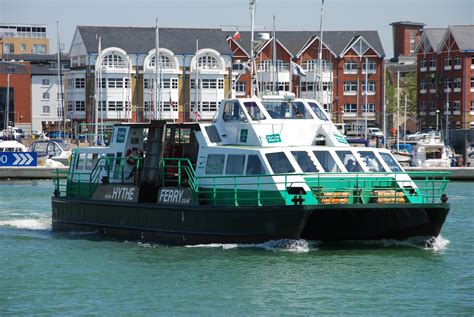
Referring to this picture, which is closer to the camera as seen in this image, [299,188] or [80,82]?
[299,188]

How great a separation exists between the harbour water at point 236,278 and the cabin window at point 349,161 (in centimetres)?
194

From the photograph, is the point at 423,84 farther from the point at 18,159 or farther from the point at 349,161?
the point at 349,161

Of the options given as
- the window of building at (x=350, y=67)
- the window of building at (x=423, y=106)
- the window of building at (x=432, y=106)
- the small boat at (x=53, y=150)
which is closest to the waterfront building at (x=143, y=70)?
the small boat at (x=53, y=150)

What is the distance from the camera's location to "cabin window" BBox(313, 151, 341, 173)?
26859 millimetres

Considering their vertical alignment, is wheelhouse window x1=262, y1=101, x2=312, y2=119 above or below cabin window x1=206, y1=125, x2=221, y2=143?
above

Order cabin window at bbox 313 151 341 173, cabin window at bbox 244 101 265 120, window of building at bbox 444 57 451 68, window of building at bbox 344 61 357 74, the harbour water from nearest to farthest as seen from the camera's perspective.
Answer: the harbour water, cabin window at bbox 313 151 341 173, cabin window at bbox 244 101 265 120, window of building at bbox 344 61 357 74, window of building at bbox 444 57 451 68

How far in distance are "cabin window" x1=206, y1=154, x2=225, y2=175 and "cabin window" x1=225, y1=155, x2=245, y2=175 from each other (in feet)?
0.74

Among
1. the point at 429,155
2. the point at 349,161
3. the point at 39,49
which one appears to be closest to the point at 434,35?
the point at 429,155

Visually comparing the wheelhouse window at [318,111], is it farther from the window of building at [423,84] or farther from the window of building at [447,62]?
the window of building at [423,84]

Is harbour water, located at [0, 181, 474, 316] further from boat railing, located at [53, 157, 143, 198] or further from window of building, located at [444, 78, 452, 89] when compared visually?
window of building, located at [444, 78, 452, 89]

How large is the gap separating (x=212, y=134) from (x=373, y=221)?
532cm

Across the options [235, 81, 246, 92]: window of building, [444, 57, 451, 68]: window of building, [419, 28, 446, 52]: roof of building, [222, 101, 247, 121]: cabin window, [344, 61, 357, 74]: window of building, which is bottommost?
[222, 101, 247, 121]: cabin window

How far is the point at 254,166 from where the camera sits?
2655 centimetres

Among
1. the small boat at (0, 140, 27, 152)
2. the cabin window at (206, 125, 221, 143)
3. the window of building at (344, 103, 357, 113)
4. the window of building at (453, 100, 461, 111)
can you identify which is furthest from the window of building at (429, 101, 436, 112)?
the cabin window at (206, 125, 221, 143)
